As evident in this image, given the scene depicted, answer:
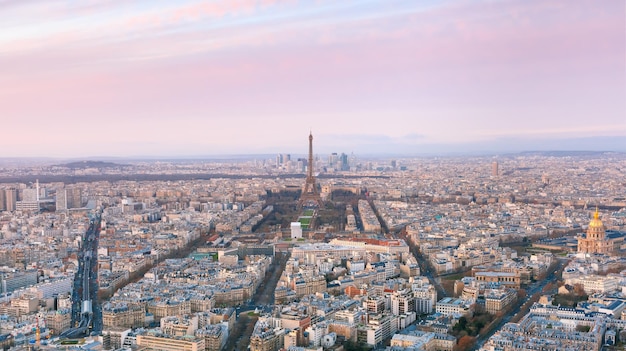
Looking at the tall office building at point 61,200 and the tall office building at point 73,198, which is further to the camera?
the tall office building at point 73,198

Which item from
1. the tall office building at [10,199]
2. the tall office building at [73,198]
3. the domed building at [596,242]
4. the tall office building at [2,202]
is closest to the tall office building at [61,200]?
the tall office building at [73,198]

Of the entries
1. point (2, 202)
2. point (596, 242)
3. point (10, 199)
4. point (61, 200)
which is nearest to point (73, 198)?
point (61, 200)

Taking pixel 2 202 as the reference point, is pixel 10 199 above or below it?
above

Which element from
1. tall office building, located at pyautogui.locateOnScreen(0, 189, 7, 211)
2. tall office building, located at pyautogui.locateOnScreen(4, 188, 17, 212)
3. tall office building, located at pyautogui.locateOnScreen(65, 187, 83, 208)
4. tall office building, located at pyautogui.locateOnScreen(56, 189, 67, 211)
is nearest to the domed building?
tall office building, located at pyautogui.locateOnScreen(56, 189, 67, 211)

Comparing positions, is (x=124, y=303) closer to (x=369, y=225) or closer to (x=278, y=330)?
(x=278, y=330)

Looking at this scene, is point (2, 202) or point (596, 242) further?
point (2, 202)

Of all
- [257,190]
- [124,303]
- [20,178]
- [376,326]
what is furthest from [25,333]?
[20,178]

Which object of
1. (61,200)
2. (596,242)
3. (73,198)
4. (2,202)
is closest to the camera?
(596,242)

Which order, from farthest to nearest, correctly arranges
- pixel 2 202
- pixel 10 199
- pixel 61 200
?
pixel 2 202
pixel 10 199
pixel 61 200

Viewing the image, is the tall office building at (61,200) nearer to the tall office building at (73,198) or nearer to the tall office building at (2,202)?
the tall office building at (73,198)

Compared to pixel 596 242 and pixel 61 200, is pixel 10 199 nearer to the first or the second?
pixel 61 200
